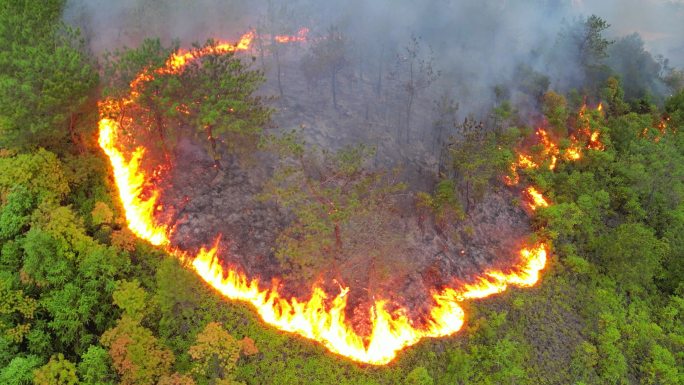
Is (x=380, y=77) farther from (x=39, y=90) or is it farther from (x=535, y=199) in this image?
(x=39, y=90)

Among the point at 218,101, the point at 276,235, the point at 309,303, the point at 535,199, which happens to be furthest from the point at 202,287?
the point at 535,199

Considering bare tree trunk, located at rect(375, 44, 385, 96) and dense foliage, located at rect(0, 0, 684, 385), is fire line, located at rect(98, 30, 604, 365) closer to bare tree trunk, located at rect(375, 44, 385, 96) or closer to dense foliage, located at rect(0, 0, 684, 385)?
dense foliage, located at rect(0, 0, 684, 385)

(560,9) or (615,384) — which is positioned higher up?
(560,9)

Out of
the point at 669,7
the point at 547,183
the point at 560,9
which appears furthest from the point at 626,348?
the point at 669,7

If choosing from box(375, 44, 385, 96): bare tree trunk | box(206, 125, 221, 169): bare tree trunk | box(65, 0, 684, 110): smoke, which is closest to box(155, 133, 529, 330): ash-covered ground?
box(206, 125, 221, 169): bare tree trunk

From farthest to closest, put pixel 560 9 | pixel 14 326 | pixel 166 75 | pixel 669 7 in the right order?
pixel 669 7 < pixel 560 9 < pixel 166 75 < pixel 14 326

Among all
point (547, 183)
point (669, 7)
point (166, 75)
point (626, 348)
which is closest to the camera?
point (166, 75)

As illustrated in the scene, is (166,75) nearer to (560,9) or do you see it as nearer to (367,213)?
(367,213)
